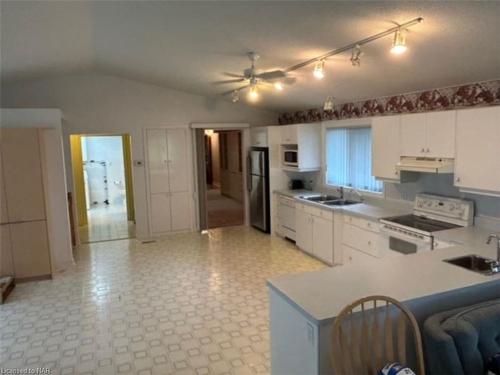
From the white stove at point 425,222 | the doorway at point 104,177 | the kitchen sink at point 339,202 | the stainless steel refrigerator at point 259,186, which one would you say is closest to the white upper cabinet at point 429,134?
the white stove at point 425,222

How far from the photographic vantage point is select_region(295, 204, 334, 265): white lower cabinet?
16.6 feet

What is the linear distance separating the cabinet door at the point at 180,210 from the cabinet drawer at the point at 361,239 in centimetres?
344

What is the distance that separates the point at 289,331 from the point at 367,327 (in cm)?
45

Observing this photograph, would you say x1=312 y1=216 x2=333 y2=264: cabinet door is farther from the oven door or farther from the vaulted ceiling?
the vaulted ceiling

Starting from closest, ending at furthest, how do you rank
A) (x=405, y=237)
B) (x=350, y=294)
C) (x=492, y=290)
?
(x=350, y=294) → (x=492, y=290) → (x=405, y=237)

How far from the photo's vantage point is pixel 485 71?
3248 mm

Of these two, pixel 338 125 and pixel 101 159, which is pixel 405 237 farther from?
pixel 101 159

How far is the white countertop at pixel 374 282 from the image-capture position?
2113mm

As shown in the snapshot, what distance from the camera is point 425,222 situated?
395cm

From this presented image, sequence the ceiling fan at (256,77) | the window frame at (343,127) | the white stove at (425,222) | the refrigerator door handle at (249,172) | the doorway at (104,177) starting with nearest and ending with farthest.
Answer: the white stove at (425,222) < the ceiling fan at (256,77) < the window frame at (343,127) < the refrigerator door handle at (249,172) < the doorway at (104,177)

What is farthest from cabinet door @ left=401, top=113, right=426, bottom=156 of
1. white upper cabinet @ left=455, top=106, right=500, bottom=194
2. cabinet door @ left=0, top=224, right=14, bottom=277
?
cabinet door @ left=0, top=224, right=14, bottom=277

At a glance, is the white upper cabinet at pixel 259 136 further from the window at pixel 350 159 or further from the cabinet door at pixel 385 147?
the cabinet door at pixel 385 147

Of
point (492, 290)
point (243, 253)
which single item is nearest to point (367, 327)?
point (492, 290)

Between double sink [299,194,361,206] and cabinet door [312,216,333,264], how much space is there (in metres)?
0.30
